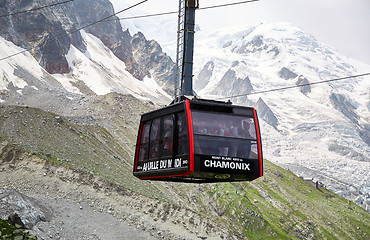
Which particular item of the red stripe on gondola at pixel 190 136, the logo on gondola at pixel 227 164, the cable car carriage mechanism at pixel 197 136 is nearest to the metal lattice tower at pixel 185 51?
the cable car carriage mechanism at pixel 197 136

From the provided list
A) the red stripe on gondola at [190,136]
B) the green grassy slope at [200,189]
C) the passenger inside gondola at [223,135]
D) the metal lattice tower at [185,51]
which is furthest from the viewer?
the green grassy slope at [200,189]

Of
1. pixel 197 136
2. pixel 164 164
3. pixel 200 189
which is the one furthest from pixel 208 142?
pixel 200 189

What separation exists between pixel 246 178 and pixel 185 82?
5.38 meters

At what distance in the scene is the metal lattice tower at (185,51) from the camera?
2066cm

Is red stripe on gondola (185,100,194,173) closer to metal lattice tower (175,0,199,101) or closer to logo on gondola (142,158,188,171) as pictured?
logo on gondola (142,158,188,171)

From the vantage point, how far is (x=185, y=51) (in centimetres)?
2088

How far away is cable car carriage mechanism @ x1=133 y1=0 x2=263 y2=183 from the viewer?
18.6 meters

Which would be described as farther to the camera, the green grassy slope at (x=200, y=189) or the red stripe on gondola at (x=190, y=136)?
the green grassy slope at (x=200, y=189)

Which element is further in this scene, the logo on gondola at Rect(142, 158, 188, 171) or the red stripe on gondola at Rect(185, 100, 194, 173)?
the logo on gondola at Rect(142, 158, 188, 171)

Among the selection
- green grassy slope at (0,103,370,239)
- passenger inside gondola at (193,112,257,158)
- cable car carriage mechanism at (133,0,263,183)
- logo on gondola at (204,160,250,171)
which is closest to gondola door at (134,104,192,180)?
cable car carriage mechanism at (133,0,263,183)

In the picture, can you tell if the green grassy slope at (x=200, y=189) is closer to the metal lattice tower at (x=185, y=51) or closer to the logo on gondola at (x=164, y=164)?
the logo on gondola at (x=164, y=164)

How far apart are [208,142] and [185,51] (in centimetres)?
492

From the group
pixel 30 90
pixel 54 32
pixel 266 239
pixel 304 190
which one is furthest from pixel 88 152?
pixel 54 32

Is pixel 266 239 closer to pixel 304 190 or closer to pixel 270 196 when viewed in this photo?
pixel 270 196
